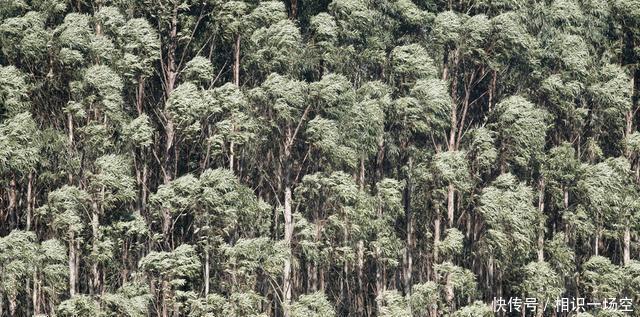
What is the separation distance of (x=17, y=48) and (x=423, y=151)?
17630mm

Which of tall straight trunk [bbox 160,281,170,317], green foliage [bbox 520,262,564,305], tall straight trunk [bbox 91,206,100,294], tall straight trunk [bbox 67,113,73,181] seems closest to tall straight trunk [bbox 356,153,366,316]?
green foliage [bbox 520,262,564,305]

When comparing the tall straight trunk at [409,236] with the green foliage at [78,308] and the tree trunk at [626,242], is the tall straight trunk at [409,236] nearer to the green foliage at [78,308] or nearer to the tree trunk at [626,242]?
the tree trunk at [626,242]

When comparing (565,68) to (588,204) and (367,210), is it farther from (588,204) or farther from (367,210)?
(367,210)

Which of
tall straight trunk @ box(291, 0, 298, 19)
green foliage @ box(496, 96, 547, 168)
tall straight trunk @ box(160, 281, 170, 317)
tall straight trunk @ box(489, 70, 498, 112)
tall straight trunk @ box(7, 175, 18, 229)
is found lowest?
tall straight trunk @ box(160, 281, 170, 317)

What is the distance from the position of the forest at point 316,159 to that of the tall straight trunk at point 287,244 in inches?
6.7

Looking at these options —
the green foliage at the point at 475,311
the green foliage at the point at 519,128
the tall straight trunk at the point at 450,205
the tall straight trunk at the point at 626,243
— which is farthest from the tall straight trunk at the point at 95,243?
the tall straight trunk at the point at 626,243

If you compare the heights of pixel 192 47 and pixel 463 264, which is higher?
pixel 192 47

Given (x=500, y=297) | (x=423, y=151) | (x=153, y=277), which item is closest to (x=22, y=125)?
(x=153, y=277)

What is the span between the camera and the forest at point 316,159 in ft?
138

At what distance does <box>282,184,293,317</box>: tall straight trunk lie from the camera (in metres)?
43.7

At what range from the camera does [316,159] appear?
156 ft

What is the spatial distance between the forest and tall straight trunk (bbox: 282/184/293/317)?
0.56 ft

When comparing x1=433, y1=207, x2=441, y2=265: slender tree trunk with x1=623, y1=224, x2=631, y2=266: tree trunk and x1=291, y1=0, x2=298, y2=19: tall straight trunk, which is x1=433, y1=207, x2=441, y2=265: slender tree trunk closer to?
x1=623, y1=224, x2=631, y2=266: tree trunk

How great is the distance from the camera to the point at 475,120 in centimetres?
5453
